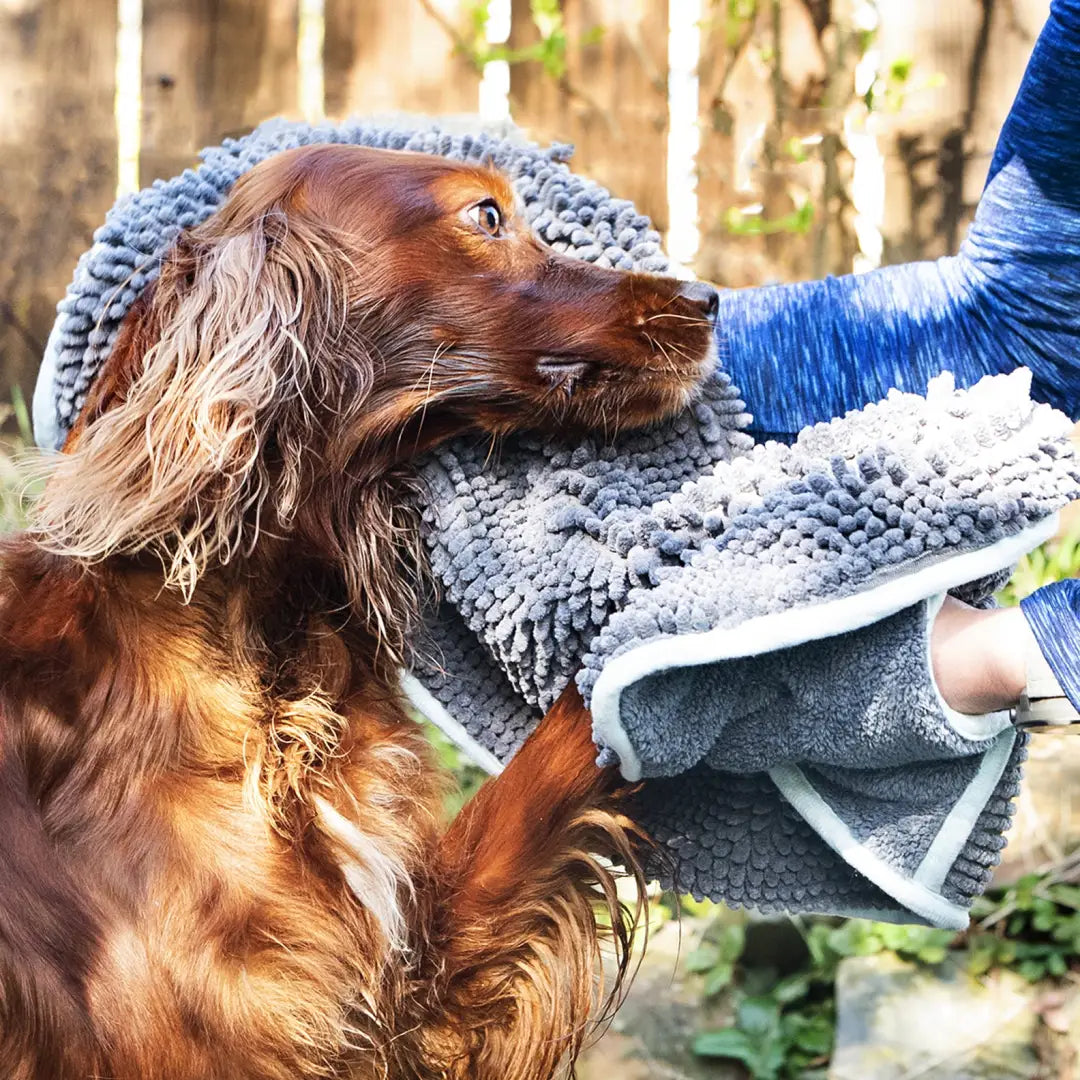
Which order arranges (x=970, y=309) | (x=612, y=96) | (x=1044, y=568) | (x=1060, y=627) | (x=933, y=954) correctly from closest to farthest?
(x=1060, y=627) → (x=970, y=309) → (x=933, y=954) → (x=1044, y=568) → (x=612, y=96)

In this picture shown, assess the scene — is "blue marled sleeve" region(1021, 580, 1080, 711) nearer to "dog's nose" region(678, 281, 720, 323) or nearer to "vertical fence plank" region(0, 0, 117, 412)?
"dog's nose" region(678, 281, 720, 323)

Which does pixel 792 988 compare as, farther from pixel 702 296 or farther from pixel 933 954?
pixel 702 296

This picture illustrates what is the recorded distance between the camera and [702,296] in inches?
72.3

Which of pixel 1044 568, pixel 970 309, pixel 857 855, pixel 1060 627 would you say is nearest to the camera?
pixel 1060 627

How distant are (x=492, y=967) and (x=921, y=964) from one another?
73.7 inches

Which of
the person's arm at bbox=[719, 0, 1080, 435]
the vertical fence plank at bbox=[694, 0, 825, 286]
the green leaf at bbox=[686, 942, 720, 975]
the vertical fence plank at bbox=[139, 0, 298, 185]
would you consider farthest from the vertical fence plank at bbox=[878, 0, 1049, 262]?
the person's arm at bbox=[719, 0, 1080, 435]

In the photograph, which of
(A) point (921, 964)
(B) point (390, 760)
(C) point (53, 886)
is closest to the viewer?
(C) point (53, 886)

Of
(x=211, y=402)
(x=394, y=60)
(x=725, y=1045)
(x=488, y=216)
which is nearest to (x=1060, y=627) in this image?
(x=488, y=216)

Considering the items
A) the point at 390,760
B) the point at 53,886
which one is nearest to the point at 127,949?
the point at 53,886

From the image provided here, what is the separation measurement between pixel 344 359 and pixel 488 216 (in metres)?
0.29

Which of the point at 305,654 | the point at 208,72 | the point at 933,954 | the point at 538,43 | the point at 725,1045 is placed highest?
the point at 538,43

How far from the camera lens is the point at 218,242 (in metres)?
1.90

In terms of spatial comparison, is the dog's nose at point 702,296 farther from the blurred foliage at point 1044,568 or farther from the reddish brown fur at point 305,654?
the blurred foliage at point 1044,568

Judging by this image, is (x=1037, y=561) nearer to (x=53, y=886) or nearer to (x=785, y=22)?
(x=785, y=22)
